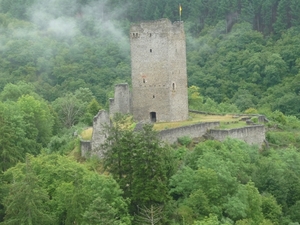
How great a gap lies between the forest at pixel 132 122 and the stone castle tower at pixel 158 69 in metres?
4.24

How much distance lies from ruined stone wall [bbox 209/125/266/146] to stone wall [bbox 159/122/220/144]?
0.59 metres

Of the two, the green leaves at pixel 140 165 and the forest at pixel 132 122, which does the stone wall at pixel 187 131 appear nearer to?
the forest at pixel 132 122

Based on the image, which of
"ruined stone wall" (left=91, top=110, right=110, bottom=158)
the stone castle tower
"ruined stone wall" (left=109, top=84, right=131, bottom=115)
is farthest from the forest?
the stone castle tower

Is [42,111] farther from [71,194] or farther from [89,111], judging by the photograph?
[71,194]

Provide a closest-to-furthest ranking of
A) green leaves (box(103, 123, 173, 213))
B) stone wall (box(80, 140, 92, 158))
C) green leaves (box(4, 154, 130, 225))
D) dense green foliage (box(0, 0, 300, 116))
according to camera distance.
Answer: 1. green leaves (box(4, 154, 130, 225))
2. green leaves (box(103, 123, 173, 213))
3. stone wall (box(80, 140, 92, 158))
4. dense green foliage (box(0, 0, 300, 116))

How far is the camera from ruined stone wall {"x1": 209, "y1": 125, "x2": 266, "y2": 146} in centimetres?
3628

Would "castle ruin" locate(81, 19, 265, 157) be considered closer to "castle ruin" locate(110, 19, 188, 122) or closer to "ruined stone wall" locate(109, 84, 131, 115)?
"castle ruin" locate(110, 19, 188, 122)

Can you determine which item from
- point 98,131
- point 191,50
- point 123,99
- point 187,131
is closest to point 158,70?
point 123,99

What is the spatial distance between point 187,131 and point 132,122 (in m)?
4.08

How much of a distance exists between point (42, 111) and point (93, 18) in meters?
56.3

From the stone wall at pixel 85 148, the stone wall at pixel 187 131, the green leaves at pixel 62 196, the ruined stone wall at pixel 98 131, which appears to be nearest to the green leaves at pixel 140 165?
the green leaves at pixel 62 196

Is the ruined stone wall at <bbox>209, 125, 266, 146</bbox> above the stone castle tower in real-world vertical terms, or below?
below

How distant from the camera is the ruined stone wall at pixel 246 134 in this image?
119 feet

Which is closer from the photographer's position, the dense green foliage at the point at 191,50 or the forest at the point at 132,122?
the forest at the point at 132,122
